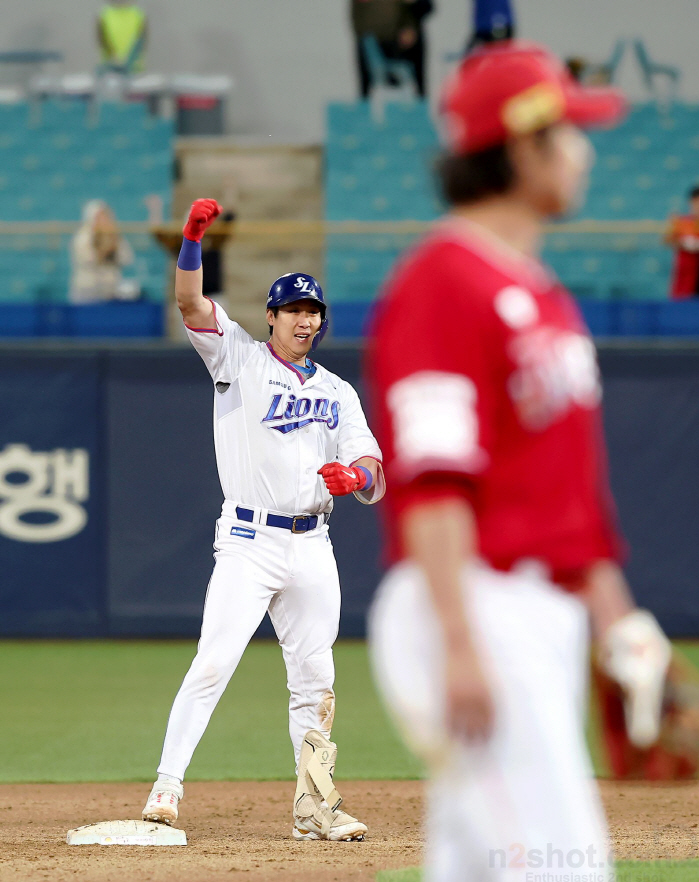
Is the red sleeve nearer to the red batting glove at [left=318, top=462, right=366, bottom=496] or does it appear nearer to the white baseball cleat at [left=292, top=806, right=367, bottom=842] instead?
the red batting glove at [left=318, top=462, right=366, bottom=496]

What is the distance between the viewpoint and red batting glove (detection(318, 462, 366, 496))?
4.69 meters

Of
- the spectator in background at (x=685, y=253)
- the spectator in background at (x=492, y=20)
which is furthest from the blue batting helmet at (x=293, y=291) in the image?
the spectator in background at (x=492, y=20)

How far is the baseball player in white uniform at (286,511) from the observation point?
15.7 ft

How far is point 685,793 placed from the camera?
5984 millimetres

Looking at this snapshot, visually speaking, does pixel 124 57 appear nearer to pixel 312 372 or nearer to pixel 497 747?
pixel 312 372

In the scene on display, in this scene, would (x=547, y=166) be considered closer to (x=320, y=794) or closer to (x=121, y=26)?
(x=320, y=794)

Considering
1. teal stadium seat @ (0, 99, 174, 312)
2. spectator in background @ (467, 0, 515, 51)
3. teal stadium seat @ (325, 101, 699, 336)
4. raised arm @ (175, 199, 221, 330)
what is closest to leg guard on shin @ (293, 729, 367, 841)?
raised arm @ (175, 199, 221, 330)

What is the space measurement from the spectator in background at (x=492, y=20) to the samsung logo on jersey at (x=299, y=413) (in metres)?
8.63

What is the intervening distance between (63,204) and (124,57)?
195cm

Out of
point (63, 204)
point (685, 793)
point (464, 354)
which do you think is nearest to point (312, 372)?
point (685, 793)

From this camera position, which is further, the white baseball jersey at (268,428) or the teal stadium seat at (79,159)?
the teal stadium seat at (79,159)

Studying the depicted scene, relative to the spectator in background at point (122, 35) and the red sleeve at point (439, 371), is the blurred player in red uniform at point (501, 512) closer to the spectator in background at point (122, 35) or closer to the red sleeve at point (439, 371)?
the red sleeve at point (439, 371)

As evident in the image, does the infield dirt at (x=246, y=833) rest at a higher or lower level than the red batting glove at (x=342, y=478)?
lower

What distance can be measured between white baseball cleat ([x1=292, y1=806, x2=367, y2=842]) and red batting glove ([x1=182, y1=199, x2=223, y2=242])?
2156 millimetres
